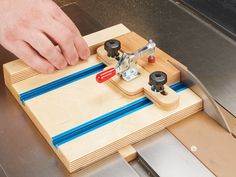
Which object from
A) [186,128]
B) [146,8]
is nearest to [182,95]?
[186,128]

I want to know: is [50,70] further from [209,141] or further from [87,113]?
[209,141]

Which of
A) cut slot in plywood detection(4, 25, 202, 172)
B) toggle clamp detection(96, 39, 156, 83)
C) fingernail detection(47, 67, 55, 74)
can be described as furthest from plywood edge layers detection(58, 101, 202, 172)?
fingernail detection(47, 67, 55, 74)

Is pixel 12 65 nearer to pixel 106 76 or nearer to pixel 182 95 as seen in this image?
pixel 106 76

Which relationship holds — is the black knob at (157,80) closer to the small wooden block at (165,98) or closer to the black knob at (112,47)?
the small wooden block at (165,98)

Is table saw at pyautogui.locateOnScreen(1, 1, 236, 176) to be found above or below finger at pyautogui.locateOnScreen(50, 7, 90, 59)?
below

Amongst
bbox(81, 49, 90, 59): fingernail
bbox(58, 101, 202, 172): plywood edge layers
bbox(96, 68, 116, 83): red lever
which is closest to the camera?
bbox(58, 101, 202, 172): plywood edge layers

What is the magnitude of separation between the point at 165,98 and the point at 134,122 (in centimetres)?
9

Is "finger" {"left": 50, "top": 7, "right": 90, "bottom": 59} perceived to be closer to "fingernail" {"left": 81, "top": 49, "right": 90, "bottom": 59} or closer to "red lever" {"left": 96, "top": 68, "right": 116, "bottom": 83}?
"fingernail" {"left": 81, "top": 49, "right": 90, "bottom": 59}

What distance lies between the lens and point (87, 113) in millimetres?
1017

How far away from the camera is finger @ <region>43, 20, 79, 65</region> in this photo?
3.63ft

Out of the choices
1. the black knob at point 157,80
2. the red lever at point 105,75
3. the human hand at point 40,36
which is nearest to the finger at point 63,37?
the human hand at point 40,36

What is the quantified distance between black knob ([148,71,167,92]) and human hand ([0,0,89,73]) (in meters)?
0.21

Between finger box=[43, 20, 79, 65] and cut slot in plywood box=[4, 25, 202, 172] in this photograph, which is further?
finger box=[43, 20, 79, 65]

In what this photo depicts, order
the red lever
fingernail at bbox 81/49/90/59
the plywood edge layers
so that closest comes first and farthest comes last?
the plywood edge layers, the red lever, fingernail at bbox 81/49/90/59
